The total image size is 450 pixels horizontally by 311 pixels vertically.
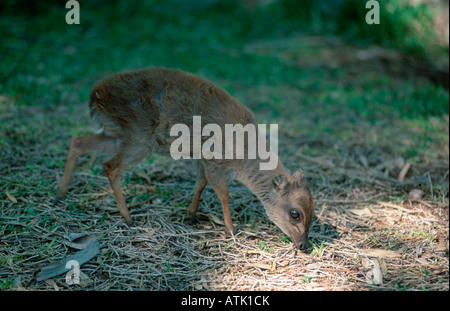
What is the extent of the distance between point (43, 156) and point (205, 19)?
7.91 m

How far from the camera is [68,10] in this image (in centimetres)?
988

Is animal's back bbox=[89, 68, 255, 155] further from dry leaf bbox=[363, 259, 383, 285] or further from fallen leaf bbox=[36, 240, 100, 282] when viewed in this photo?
dry leaf bbox=[363, 259, 383, 285]

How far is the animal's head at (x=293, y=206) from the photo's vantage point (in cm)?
→ 387

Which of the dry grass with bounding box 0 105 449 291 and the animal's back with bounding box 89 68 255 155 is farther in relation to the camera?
the animal's back with bounding box 89 68 255 155

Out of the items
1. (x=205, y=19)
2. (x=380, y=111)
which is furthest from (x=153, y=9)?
(x=380, y=111)

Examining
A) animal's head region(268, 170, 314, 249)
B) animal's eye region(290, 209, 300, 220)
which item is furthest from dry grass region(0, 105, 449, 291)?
animal's eye region(290, 209, 300, 220)

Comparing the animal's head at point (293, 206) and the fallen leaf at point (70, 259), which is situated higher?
the animal's head at point (293, 206)

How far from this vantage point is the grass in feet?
11.7

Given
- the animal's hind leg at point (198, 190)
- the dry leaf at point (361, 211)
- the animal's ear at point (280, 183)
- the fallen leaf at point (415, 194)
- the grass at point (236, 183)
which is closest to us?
the grass at point (236, 183)

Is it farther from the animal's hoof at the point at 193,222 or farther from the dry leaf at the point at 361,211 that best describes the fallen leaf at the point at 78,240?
the dry leaf at the point at 361,211

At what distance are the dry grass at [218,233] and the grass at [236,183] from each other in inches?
0.6

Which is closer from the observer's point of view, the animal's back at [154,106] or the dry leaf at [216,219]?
the animal's back at [154,106]

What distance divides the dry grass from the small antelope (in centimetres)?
25

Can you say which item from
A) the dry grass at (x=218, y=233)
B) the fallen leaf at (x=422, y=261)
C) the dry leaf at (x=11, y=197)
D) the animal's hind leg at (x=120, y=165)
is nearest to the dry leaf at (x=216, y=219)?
the dry grass at (x=218, y=233)
